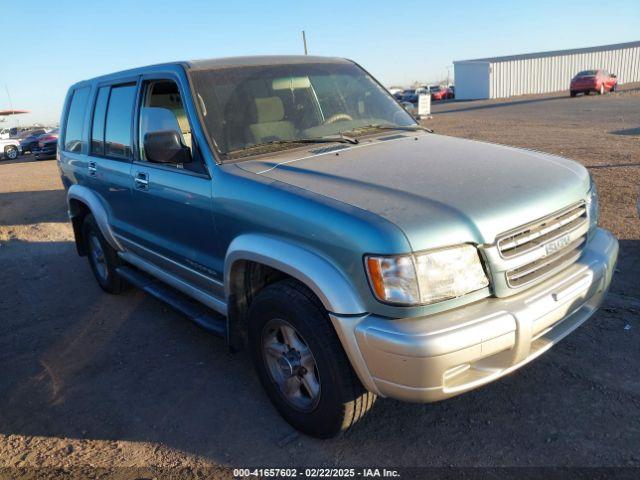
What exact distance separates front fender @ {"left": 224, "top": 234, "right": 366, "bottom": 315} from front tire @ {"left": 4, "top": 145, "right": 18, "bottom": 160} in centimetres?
3162

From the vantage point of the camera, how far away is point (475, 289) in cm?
238

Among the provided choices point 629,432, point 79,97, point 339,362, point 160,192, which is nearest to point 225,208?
point 160,192

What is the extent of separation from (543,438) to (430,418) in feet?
1.95

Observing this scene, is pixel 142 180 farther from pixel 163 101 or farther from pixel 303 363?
pixel 303 363

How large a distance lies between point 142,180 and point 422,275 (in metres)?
2.44

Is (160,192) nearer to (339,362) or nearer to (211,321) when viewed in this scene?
(211,321)

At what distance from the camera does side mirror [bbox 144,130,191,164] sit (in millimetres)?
3186

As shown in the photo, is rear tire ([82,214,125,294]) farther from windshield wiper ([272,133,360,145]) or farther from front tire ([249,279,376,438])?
Answer: front tire ([249,279,376,438])

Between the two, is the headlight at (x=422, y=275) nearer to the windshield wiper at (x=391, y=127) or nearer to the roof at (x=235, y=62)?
the windshield wiper at (x=391, y=127)

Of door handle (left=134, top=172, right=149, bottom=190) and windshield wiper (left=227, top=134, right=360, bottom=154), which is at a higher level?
windshield wiper (left=227, top=134, right=360, bottom=154)

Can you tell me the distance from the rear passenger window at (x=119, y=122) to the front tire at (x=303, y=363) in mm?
2033

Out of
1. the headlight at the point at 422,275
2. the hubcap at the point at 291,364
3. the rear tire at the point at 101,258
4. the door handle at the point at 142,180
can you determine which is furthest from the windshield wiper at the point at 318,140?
the rear tire at the point at 101,258

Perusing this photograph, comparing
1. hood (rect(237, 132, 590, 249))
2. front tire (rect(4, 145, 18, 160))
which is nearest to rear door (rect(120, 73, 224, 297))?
hood (rect(237, 132, 590, 249))

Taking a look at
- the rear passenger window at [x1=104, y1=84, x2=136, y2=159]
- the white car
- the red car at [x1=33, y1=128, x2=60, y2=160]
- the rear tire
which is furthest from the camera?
the white car
